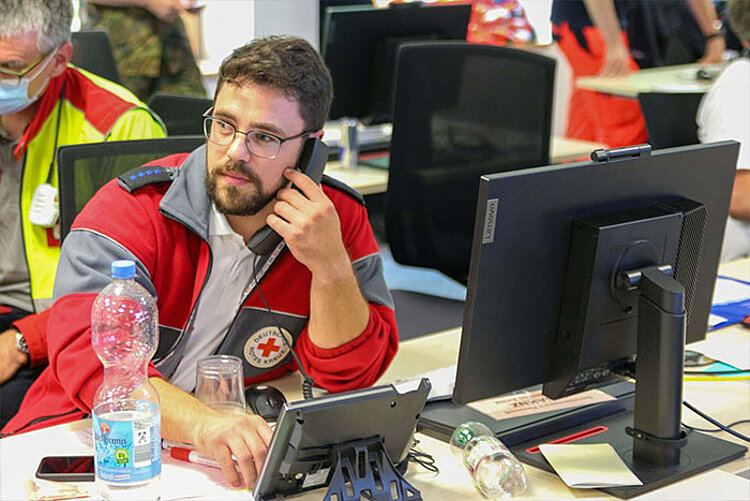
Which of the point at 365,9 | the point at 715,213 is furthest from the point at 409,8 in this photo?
the point at 715,213

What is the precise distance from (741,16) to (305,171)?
176 centimetres

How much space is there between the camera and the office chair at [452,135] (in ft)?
9.52

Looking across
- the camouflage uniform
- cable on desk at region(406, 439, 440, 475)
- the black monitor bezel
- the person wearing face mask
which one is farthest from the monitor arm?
the camouflage uniform

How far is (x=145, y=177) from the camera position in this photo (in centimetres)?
173

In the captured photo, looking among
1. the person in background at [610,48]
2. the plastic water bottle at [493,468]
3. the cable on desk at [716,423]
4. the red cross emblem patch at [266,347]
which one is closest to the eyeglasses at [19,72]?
the red cross emblem patch at [266,347]

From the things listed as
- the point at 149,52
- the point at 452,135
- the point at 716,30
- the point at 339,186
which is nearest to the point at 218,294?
the point at 339,186

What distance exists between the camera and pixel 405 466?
150 cm

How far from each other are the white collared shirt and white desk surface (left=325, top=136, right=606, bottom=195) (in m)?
1.39

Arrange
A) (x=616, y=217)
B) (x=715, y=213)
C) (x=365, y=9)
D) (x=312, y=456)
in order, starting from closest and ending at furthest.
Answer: (x=312, y=456) → (x=616, y=217) → (x=715, y=213) → (x=365, y=9)

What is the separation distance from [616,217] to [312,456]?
1.79 feet

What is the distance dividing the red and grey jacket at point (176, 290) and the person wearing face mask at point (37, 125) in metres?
0.53

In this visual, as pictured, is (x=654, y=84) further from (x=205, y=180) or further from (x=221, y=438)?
(x=221, y=438)

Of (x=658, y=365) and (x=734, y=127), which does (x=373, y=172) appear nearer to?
(x=734, y=127)

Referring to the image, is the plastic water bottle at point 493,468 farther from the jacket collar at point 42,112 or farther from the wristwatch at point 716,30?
the wristwatch at point 716,30
